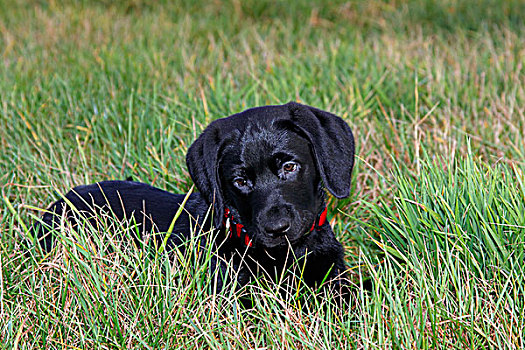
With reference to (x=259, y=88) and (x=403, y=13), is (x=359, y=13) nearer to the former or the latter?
(x=403, y=13)

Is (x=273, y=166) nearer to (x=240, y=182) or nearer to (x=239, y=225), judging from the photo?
(x=240, y=182)

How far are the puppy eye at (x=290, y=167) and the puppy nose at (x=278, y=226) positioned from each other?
29cm

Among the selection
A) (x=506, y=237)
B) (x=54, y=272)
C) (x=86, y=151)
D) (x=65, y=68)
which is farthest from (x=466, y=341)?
(x=65, y=68)

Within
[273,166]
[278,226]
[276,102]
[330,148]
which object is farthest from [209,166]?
[276,102]

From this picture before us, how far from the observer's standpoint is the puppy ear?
292 centimetres

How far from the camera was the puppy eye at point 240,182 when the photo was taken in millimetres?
2947

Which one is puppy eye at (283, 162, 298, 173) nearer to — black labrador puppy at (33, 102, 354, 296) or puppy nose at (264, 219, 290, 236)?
black labrador puppy at (33, 102, 354, 296)

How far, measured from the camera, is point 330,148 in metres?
2.94

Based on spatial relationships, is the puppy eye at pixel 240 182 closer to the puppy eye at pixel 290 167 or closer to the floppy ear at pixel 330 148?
the puppy eye at pixel 290 167

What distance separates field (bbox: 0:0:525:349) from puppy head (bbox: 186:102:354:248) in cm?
29

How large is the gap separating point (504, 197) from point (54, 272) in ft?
7.58

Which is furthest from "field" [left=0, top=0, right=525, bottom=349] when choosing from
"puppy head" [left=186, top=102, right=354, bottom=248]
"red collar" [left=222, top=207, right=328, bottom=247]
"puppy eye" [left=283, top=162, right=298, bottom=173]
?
"puppy eye" [left=283, top=162, right=298, bottom=173]

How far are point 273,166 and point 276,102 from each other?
1944 mm

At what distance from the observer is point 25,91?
5508mm
